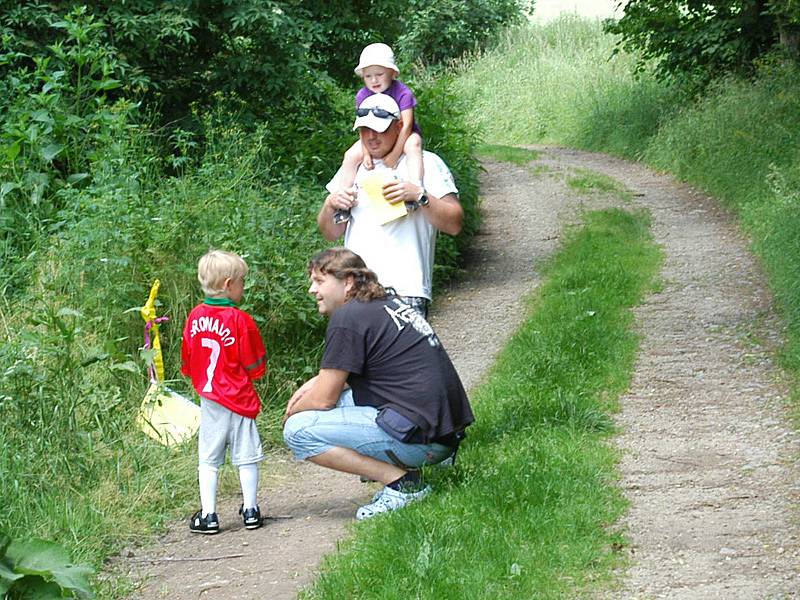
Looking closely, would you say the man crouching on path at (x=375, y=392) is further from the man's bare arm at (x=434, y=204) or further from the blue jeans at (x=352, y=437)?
the man's bare arm at (x=434, y=204)

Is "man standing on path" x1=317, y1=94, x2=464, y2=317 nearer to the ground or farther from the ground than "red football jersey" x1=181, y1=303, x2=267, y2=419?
farther from the ground

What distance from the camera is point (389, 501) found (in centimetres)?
591

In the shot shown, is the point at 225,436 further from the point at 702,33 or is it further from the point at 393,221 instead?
the point at 702,33

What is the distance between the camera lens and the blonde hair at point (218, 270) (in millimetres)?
5938

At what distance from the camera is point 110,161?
31.0 ft

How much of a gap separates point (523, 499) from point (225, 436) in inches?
58.6

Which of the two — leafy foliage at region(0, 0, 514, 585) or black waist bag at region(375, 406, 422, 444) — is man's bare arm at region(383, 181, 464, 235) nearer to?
black waist bag at region(375, 406, 422, 444)

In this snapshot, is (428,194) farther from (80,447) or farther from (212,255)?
(80,447)

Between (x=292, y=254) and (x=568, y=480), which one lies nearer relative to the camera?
(x=568, y=480)

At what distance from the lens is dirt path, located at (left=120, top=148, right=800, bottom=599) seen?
517 cm

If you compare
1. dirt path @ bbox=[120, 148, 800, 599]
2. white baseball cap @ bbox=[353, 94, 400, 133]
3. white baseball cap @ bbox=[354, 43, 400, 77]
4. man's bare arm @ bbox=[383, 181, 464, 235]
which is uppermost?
white baseball cap @ bbox=[354, 43, 400, 77]

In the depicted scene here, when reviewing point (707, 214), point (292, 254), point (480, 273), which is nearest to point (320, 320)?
point (292, 254)

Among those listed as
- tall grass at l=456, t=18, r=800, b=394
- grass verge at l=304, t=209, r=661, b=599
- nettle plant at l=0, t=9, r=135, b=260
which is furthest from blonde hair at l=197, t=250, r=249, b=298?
tall grass at l=456, t=18, r=800, b=394

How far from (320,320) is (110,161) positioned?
215cm
